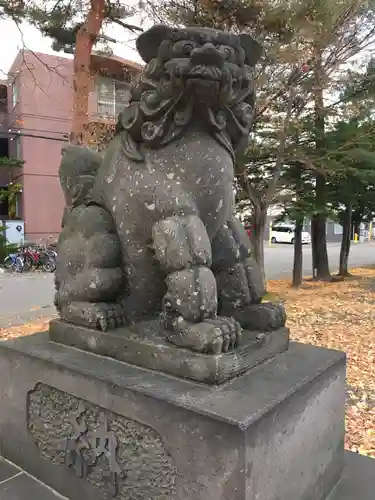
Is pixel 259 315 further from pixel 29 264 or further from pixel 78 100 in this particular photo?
pixel 29 264

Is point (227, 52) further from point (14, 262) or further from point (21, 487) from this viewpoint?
point (14, 262)

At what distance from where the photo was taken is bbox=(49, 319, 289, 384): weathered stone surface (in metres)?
1.35

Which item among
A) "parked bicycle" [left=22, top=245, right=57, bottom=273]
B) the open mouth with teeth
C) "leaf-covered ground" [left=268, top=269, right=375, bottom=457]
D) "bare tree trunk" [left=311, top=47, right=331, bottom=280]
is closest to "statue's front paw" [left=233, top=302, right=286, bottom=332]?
the open mouth with teeth

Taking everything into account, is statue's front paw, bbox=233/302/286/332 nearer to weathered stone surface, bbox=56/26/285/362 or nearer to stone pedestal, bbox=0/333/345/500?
weathered stone surface, bbox=56/26/285/362

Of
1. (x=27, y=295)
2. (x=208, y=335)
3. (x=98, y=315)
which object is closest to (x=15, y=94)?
(x=27, y=295)

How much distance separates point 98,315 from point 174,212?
483 millimetres

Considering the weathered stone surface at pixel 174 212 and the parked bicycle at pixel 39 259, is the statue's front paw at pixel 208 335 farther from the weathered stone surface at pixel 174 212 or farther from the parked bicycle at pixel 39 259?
the parked bicycle at pixel 39 259

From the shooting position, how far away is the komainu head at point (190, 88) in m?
1.39

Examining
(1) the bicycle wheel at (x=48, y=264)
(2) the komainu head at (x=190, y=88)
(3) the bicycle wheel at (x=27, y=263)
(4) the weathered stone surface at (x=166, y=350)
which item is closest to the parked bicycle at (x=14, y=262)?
(3) the bicycle wheel at (x=27, y=263)

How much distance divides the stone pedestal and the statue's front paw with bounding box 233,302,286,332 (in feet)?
0.41

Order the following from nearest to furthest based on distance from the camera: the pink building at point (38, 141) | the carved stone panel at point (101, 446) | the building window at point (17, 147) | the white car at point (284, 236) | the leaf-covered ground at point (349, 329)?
the carved stone panel at point (101, 446)
the leaf-covered ground at point (349, 329)
the pink building at point (38, 141)
the building window at point (17, 147)
the white car at point (284, 236)

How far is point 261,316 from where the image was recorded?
1647mm

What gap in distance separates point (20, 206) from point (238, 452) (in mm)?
14226

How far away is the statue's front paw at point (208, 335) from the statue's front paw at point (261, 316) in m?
0.23
